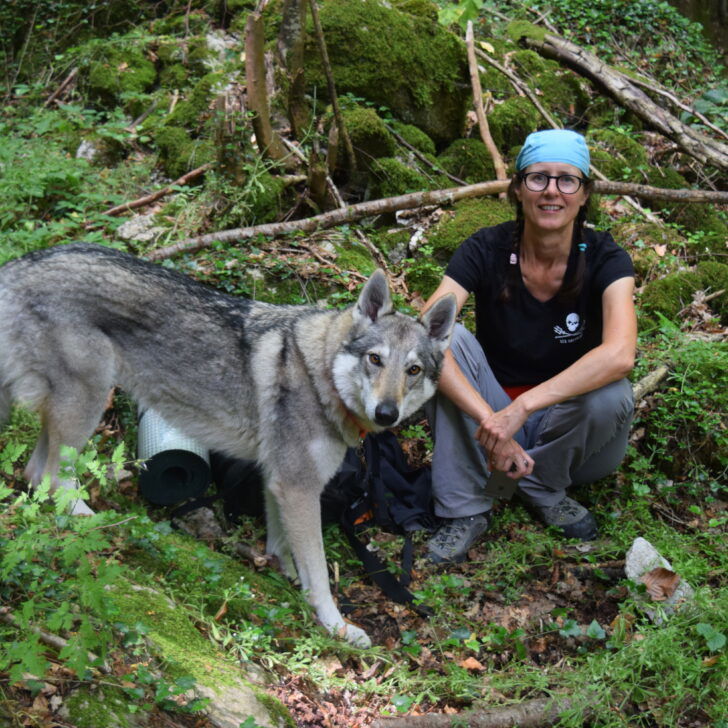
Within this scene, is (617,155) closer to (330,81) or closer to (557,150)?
(330,81)

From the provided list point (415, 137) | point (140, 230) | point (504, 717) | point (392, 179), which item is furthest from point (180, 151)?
point (504, 717)

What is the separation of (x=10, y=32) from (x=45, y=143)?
340 cm

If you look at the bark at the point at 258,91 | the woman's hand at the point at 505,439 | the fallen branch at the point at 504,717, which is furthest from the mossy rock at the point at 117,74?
the fallen branch at the point at 504,717

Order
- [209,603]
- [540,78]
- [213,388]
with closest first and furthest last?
[209,603], [213,388], [540,78]

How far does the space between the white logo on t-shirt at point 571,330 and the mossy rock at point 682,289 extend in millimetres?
1859

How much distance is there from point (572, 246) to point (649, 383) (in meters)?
1.42

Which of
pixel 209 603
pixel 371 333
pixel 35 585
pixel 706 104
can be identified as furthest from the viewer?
pixel 706 104

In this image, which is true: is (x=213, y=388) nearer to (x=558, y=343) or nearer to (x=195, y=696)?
(x=195, y=696)

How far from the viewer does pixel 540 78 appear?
29.3ft

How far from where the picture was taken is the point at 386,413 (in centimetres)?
337

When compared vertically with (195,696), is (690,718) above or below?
below

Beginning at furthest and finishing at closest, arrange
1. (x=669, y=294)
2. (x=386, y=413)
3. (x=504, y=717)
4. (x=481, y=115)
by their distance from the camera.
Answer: (x=481, y=115), (x=669, y=294), (x=386, y=413), (x=504, y=717)

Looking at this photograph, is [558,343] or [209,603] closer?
[209,603]

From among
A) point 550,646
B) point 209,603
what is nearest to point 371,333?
point 209,603
